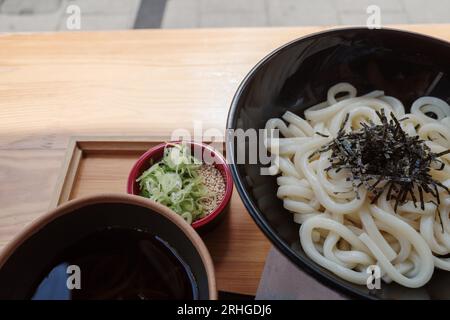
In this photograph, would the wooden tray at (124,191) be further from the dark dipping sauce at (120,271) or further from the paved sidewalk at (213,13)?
the paved sidewalk at (213,13)

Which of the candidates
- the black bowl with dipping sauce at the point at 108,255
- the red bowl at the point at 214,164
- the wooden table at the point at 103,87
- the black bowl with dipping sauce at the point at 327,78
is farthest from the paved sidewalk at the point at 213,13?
the black bowl with dipping sauce at the point at 108,255

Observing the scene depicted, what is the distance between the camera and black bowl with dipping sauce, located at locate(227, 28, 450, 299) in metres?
0.93

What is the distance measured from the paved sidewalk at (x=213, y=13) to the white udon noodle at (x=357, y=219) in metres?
1.98

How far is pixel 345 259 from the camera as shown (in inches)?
36.4

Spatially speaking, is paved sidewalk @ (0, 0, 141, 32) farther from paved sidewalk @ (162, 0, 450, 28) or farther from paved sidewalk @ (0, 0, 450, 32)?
paved sidewalk @ (162, 0, 450, 28)

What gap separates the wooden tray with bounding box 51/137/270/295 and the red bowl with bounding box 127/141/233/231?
0.18 ft

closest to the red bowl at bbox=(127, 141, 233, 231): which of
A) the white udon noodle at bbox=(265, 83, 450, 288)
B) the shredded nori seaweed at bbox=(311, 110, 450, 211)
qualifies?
the white udon noodle at bbox=(265, 83, 450, 288)

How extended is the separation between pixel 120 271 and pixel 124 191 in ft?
1.14

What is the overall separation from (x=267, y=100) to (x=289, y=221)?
12.3 inches

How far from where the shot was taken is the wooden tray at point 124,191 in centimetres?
99

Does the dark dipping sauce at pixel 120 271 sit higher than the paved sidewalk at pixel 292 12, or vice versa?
the paved sidewalk at pixel 292 12

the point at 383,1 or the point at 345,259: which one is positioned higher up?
the point at 383,1
